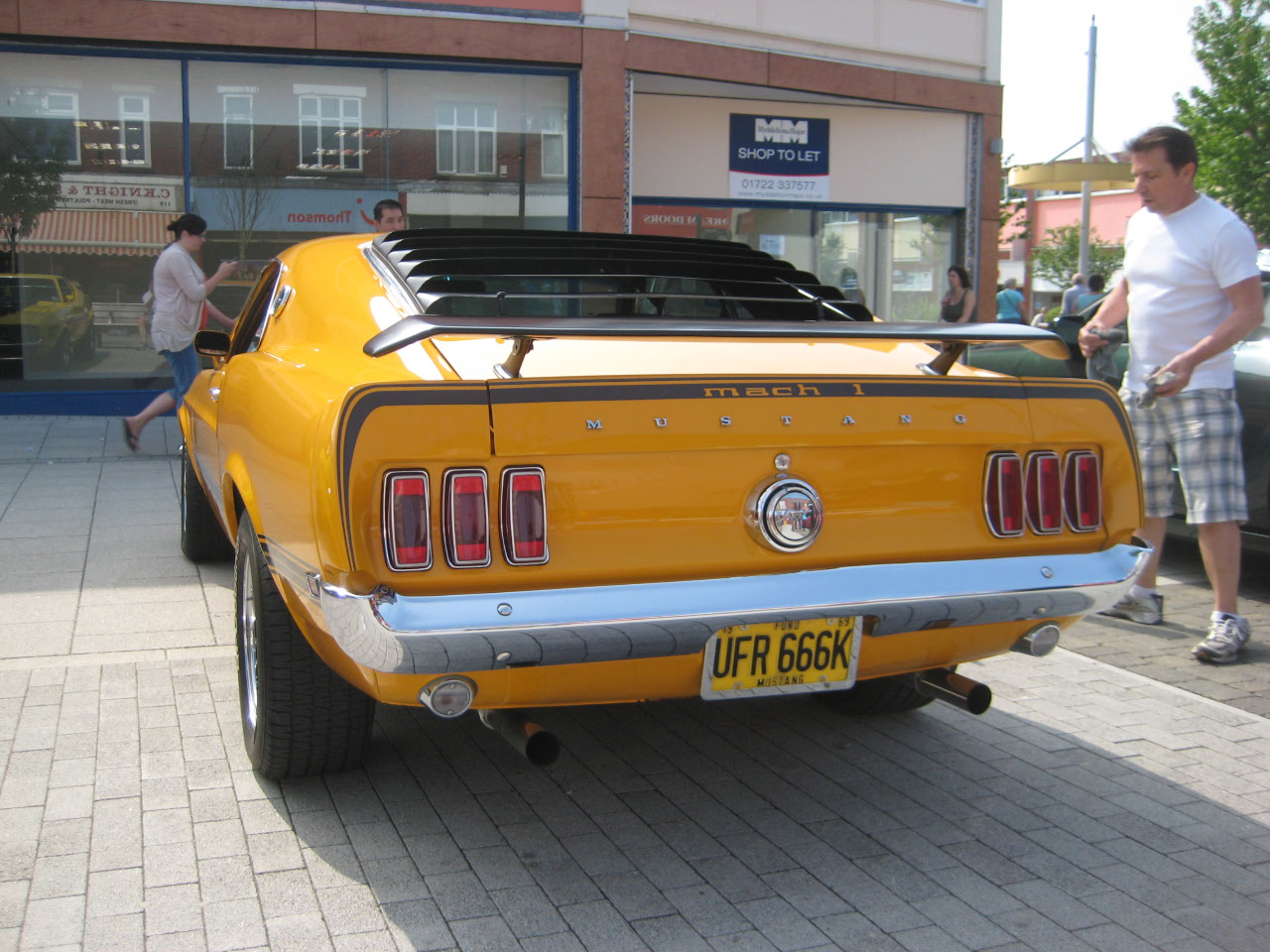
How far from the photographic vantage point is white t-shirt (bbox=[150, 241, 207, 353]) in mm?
9008

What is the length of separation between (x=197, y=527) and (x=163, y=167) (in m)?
Answer: 7.40

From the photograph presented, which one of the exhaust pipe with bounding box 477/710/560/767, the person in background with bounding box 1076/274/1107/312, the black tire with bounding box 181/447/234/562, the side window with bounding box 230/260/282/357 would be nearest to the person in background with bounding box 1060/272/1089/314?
the person in background with bounding box 1076/274/1107/312

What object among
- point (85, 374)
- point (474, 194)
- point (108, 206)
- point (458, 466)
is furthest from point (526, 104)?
point (458, 466)

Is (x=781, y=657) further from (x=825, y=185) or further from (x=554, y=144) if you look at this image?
(x=825, y=185)

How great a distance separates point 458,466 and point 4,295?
1096cm

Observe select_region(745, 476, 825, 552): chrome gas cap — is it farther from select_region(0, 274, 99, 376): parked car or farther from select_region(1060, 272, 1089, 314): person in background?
select_region(1060, 272, 1089, 314): person in background

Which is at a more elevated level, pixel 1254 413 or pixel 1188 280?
pixel 1188 280

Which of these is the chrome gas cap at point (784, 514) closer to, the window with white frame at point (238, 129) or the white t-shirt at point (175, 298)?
the white t-shirt at point (175, 298)

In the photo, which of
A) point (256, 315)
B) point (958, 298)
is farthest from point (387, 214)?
point (958, 298)

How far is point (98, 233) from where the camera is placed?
12148 millimetres

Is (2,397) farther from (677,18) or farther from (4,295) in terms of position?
(677,18)

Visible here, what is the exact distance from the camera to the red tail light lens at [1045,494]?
129 inches

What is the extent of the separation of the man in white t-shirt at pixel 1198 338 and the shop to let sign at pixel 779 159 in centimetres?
975

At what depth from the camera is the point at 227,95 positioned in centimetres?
1220
